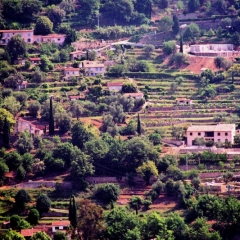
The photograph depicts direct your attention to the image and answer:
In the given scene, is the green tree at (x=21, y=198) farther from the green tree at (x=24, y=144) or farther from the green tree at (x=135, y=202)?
the green tree at (x=135, y=202)

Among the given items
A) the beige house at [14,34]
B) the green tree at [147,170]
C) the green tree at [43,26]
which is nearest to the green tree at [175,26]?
the green tree at [43,26]

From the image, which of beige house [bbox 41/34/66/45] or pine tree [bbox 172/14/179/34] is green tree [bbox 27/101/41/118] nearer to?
beige house [bbox 41/34/66/45]

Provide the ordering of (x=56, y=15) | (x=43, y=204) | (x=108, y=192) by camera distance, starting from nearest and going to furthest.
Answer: (x=43, y=204) → (x=108, y=192) → (x=56, y=15)

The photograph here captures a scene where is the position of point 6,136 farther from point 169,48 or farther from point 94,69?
point 169,48

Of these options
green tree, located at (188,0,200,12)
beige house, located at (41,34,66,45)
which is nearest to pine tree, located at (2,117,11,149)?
beige house, located at (41,34,66,45)

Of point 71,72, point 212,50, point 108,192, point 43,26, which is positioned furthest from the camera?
point 43,26

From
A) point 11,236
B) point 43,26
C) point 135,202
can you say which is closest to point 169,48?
point 43,26
